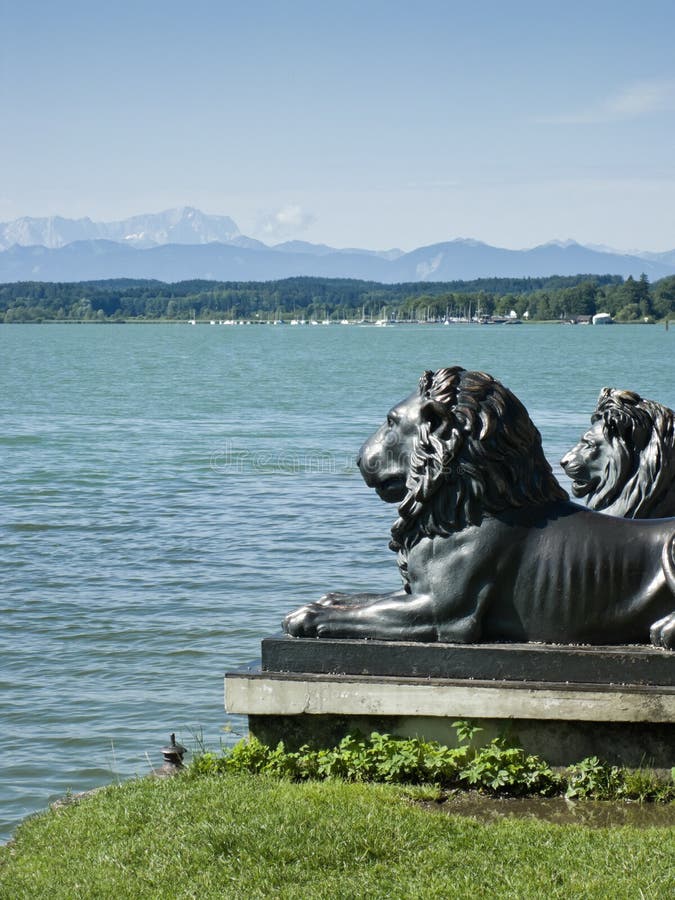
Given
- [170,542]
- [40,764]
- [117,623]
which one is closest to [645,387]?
[170,542]

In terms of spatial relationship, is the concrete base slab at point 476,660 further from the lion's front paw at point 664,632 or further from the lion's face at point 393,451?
the lion's face at point 393,451

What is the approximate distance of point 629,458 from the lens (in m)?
7.27

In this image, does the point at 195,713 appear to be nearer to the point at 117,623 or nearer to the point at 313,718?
the point at 117,623

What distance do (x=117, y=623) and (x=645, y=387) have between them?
2022 inches

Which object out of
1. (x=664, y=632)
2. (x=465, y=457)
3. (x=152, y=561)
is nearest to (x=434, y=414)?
(x=465, y=457)

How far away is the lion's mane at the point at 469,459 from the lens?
6273 mm

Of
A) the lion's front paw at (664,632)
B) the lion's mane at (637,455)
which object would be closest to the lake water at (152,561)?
the lion's mane at (637,455)

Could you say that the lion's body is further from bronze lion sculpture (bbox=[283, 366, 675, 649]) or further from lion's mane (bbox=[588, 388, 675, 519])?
Answer: lion's mane (bbox=[588, 388, 675, 519])

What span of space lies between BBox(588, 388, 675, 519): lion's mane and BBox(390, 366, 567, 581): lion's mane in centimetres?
94

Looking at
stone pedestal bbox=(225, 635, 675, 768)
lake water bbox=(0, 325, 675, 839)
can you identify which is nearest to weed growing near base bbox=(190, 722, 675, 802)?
stone pedestal bbox=(225, 635, 675, 768)

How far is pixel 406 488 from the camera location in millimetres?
6602

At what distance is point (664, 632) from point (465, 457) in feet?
3.88

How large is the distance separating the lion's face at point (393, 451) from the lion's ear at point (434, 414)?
52mm

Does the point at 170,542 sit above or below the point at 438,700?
below
